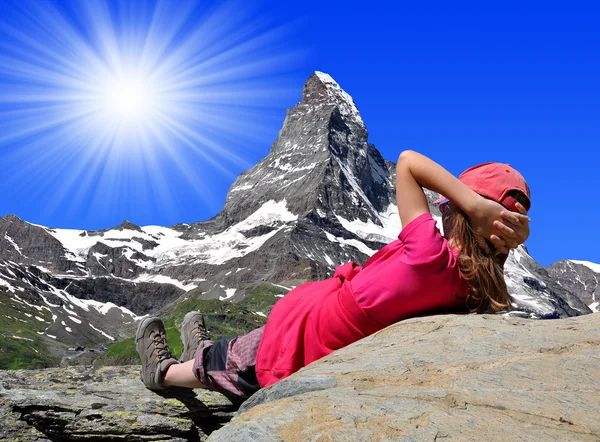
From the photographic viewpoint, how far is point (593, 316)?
735cm

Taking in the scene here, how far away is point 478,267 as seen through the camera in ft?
Result: 22.5

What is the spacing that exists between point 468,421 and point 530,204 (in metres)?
3.65

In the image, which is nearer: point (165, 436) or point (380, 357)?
point (380, 357)

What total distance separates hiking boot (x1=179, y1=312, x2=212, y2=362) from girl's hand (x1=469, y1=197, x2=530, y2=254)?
4.26m

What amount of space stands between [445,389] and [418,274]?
70.9 inches

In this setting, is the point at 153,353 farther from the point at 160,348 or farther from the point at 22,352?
the point at 22,352

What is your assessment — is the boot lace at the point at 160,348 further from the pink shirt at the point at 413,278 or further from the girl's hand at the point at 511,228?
the girl's hand at the point at 511,228

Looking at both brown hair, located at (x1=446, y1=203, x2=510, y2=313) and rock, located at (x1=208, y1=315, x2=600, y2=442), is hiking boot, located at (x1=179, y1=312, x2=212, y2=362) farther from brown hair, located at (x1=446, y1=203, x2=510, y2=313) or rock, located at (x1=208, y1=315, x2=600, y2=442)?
brown hair, located at (x1=446, y1=203, x2=510, y2=313)

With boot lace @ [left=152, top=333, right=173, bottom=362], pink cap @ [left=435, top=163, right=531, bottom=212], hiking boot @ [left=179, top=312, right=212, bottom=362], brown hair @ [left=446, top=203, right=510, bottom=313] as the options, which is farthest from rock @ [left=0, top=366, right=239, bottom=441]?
pink cap @ [left=435, top=163, right=531, bottom=212]

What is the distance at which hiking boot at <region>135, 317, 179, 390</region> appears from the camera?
902 centimetres

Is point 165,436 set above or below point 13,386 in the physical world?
below

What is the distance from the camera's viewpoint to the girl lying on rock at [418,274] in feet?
22.1

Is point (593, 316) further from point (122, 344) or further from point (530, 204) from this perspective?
point (122, 344)

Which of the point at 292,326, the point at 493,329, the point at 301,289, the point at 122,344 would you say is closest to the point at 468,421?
the point at 493,329
